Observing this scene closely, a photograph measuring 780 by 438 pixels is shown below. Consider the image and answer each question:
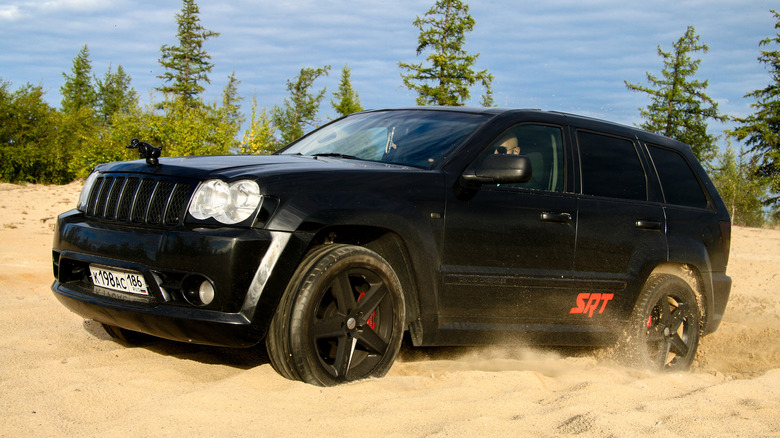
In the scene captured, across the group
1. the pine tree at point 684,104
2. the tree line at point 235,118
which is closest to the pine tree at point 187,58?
the tree line at point 235,118

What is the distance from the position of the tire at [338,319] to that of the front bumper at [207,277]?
10 cm

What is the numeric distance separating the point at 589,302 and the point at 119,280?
297 cm

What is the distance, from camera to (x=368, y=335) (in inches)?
148

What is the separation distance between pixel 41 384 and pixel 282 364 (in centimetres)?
115

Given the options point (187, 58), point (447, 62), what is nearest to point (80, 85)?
point (187, 58)

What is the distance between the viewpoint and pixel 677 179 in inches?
224

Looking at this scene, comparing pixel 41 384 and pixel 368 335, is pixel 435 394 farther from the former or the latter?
pixel 41 384

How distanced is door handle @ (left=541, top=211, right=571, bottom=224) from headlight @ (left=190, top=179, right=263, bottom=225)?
6.34 ft

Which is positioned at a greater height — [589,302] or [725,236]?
[725,236]

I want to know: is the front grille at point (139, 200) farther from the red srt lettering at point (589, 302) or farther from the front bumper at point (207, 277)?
the red srt lettering at point (589, 302)

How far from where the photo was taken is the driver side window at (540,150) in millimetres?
4613

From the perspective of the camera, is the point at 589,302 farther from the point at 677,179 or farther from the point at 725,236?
the point at 725,236

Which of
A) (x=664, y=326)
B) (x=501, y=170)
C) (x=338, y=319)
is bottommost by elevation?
(x=664, y=326)

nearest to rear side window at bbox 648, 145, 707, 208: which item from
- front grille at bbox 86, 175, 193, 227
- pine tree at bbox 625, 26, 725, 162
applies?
front grille at bbox 86, 175, 193, 227
